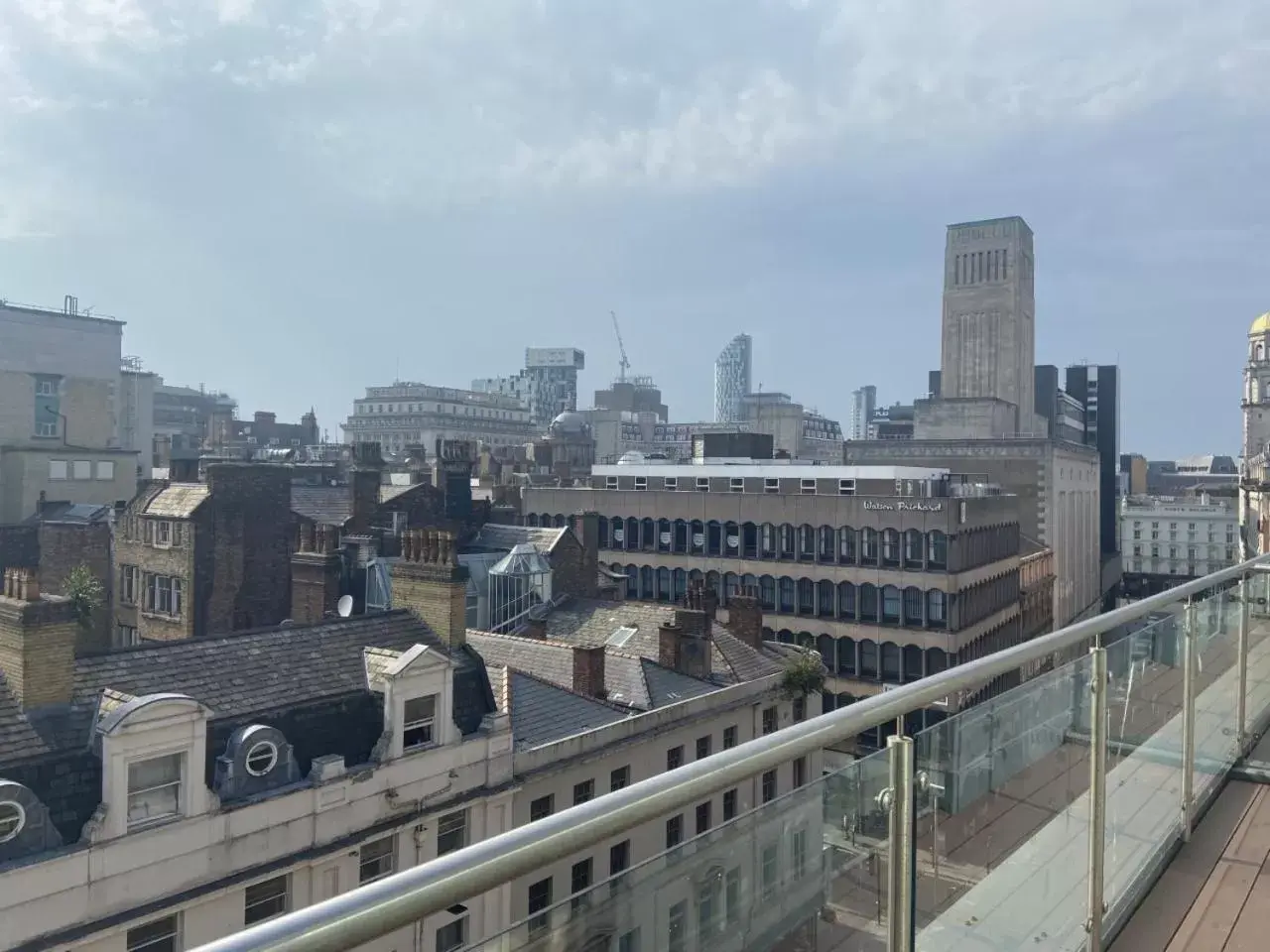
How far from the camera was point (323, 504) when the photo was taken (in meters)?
43.8

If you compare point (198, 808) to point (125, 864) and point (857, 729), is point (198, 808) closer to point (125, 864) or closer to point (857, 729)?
point (125, 864)

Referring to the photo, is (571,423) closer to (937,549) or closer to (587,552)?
(937,549)

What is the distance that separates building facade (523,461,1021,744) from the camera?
4488cm

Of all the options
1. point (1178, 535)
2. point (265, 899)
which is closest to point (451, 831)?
point (265, 899)

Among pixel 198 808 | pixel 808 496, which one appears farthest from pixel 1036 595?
pixel 198 808

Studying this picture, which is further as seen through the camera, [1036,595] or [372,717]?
[1036,595]

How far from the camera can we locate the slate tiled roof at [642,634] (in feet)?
99.9

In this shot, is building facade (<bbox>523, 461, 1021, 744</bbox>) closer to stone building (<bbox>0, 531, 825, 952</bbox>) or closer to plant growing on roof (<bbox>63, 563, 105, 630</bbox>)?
stone building (<bbox>0, 531, 825, 952</bbox>)

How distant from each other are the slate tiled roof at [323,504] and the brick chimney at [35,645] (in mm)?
24044

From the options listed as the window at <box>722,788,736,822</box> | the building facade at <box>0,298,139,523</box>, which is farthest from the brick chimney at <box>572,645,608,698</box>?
the building facade at <box>0,298,139,523</box>

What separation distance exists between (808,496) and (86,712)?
1433 inches

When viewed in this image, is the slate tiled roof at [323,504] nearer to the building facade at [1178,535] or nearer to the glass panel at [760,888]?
the glass panel at [760,888]

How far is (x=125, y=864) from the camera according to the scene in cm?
1430

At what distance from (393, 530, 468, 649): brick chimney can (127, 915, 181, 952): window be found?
892 centimetres
